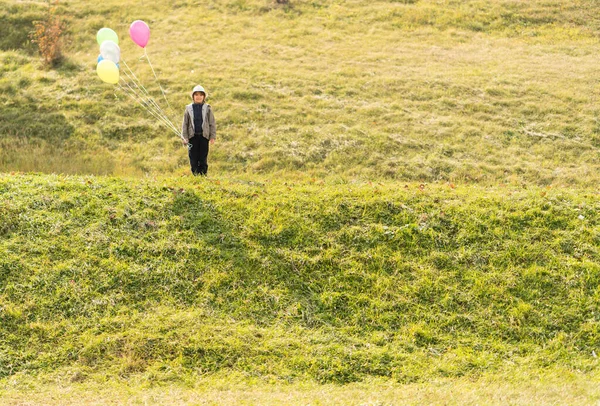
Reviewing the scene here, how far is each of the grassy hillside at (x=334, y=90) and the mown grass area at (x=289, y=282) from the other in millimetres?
4022

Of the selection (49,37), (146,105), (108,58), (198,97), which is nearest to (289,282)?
(198,97)

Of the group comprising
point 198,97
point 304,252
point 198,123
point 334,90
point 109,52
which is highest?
point 109,52

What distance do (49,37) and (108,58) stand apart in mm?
11557

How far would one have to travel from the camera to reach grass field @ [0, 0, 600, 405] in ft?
21.5

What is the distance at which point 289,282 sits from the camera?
26.5 ft

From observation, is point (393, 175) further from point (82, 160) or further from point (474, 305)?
point (82, 160)

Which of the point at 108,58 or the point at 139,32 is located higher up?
the point at 139,32

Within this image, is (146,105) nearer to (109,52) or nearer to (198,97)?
(109,52)

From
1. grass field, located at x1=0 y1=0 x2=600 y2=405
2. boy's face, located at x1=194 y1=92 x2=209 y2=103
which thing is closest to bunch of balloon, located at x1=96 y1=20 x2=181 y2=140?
boy's face, located at x1=194 y1=92 x2=209 y2=103

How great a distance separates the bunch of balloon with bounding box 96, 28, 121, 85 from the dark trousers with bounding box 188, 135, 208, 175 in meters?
1.80

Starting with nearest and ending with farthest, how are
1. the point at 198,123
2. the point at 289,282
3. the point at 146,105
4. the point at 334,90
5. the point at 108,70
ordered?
the point at 289,282
the point at 108,70
the point at 198,123
the point at 146,105
the point at 334,90

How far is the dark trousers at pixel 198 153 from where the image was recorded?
420 inches

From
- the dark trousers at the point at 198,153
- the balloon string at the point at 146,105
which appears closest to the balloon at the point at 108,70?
Answer: the dark trousers at the point at 198,153

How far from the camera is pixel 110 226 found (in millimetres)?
8820
